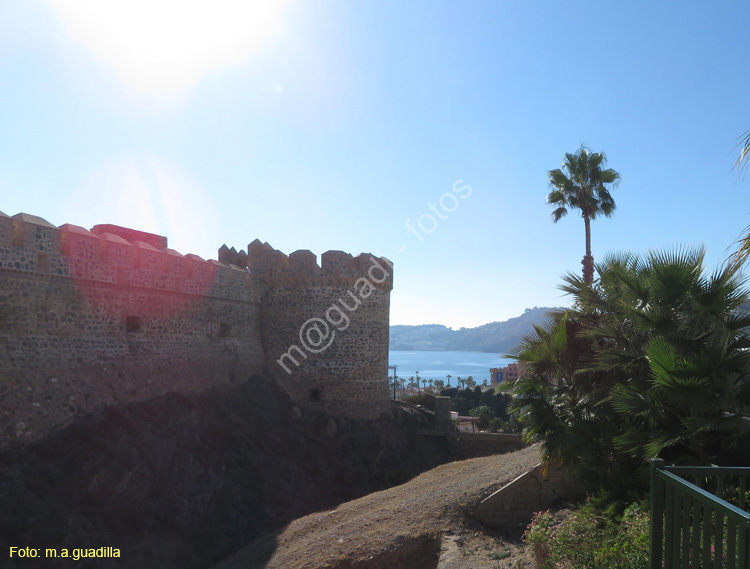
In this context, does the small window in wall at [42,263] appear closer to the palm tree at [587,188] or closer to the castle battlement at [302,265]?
the castle battlement at [302,265]

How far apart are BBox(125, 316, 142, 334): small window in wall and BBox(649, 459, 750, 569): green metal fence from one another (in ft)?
41.7

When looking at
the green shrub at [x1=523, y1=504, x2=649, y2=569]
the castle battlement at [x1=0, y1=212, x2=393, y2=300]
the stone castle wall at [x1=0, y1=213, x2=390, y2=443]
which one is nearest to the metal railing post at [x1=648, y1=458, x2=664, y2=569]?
the green shrub at [x1=523, y1=504, x2=649, y2=569]

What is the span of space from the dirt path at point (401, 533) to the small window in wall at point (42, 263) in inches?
285

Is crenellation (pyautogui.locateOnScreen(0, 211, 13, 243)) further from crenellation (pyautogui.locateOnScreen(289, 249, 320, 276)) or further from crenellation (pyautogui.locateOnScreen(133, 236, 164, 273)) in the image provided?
crenellation (pyautogui.locateOnScreen(289, 249, 320, 276))

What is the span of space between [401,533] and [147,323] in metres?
8.65

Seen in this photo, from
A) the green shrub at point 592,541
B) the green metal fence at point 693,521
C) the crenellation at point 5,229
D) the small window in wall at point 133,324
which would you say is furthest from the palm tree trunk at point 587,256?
the crenellation at point 5,229

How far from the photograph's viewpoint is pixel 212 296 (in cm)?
1627

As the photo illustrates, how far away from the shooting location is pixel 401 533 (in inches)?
352

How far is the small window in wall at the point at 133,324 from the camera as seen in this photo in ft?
44.8

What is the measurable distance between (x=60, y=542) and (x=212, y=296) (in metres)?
7.82

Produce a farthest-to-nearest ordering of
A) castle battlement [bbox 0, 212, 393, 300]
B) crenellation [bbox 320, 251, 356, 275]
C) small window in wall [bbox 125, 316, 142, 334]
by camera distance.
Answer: crenellation [bbox 320, 251, 356, 275]
small window in wall [bbox 125, 316, 142, 334]
castle battlement [bbox 0, 212, 393, 300]

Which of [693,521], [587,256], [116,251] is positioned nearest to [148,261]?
[116,251]

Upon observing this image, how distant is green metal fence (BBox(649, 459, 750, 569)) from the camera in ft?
9.38

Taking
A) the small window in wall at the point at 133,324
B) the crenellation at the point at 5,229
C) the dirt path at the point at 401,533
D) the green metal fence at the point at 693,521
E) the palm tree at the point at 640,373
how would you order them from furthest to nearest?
1. the small window in wall at the point at 133,324
2. the crenellation at the point at 5,229
3. the dirt path at the point at 401,533
4. the palm tree at the point at 640,373
5. the green metal fence at the point at 693,521
